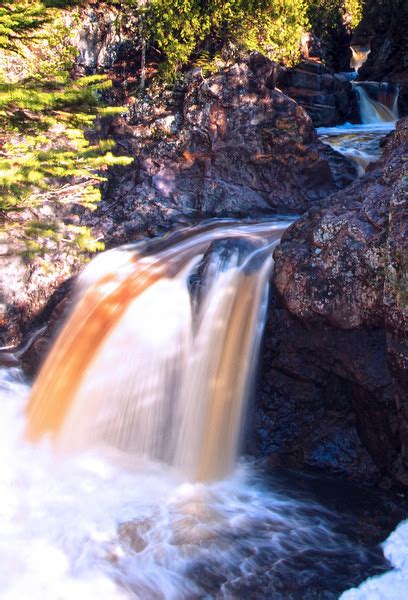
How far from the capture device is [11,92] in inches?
197

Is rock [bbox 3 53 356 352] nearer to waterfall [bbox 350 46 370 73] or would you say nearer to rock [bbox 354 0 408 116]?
rock [bbox 354 0 408 116]

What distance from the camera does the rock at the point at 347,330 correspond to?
4.29 meters

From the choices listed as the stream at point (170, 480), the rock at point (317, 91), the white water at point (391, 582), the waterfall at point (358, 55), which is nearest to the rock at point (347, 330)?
the stream at point (170, 480)

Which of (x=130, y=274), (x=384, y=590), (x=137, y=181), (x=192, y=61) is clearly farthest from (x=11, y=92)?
(x=192, y=61)

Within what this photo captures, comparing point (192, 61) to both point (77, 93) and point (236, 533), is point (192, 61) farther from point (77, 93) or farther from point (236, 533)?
point (236, 533)

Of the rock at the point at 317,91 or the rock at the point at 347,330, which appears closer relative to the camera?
the rock at the point at 347,330

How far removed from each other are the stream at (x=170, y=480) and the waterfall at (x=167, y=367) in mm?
15

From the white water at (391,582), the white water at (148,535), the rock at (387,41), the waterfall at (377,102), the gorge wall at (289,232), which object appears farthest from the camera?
the rock at (387,41)

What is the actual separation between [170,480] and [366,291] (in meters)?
2.53

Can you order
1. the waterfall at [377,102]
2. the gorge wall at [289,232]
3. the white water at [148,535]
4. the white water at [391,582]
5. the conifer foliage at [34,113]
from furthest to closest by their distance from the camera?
the waterfall at [377,102] → the conifer foliage at [34,113] → the gorge wall at [289,232] → the white water at [148,535] → the white water at [391,582]

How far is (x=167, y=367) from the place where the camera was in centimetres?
555

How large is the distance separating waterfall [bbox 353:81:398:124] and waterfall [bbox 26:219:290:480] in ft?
32.3

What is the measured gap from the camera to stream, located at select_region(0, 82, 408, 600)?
364 cm

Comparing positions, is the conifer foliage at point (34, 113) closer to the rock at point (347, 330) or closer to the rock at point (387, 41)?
the rock at point (347, 330)
